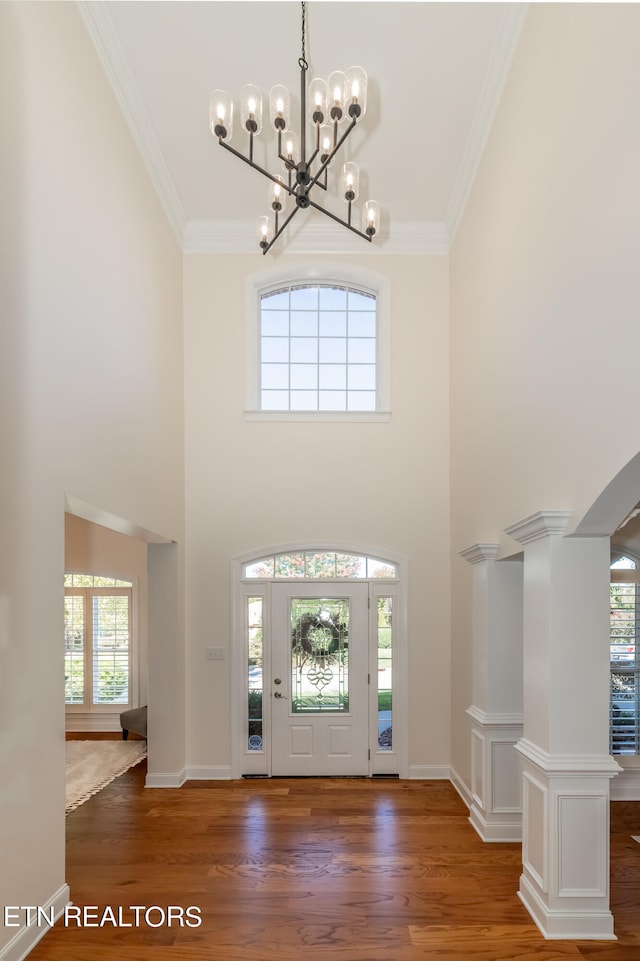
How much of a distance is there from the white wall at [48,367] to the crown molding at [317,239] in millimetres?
2162

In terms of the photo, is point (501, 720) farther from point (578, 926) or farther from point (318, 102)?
point (318, 102)

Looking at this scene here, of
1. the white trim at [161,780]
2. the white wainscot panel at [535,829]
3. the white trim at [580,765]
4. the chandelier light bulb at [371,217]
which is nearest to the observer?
the white trim at [580,765]

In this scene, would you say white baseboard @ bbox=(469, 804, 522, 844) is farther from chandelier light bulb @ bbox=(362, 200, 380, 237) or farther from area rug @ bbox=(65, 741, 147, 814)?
chandelier light bulb @ bbox=(362, 200, 380, 237)

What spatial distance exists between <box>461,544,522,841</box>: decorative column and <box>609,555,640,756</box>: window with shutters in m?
1.37

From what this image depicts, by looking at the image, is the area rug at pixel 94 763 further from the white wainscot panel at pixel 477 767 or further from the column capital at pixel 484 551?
the column capital at pixel 484 551

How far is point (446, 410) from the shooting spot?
799 cm

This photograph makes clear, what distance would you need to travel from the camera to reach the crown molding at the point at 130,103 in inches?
195

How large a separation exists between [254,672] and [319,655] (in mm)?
702

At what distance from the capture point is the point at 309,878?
506 cm

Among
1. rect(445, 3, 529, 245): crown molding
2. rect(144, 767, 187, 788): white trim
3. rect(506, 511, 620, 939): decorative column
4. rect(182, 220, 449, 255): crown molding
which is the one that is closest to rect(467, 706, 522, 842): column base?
rect(506, 511, 620, 939): decorative column

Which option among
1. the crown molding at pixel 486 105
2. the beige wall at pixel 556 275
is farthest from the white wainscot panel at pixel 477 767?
the crown molding at pixel 486 105

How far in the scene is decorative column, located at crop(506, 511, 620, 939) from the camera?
4.11 metres

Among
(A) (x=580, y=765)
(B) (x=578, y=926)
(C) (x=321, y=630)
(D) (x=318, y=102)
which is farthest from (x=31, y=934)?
(D) (x=318, y=102)

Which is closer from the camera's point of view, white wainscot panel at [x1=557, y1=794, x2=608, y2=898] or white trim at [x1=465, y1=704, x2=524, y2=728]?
white wainscot panel at [x1=557, y1=794, x2=608, y2=898]
